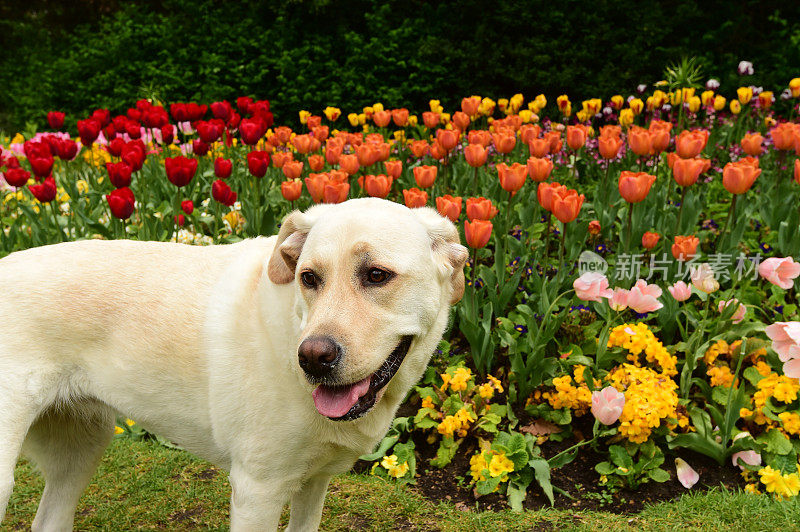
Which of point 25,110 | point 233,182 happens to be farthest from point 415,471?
point 25,110

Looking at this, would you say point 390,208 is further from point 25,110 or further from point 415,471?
point 25,110

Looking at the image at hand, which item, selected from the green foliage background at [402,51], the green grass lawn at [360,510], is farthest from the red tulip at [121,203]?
the green foliage background at [402,51]

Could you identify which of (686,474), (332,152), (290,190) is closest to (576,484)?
(686,474)

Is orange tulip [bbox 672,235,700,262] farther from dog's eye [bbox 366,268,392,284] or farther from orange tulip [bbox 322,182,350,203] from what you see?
dog's eye [bbox 366,268,392,284]

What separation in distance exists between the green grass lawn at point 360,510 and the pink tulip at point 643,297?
99 centimetres

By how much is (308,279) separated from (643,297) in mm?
2178

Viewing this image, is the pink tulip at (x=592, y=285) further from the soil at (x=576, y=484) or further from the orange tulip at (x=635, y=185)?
the soil at (x=576, y=484)

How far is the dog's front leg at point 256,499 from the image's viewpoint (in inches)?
95.7

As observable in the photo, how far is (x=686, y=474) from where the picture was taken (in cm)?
369

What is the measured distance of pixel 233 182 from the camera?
20.1ft

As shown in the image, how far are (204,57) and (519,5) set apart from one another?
578 centimetres

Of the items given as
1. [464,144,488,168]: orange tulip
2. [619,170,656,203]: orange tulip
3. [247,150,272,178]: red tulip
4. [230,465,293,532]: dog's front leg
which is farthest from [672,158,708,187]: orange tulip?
[230,465,293,532]: dog's front leg

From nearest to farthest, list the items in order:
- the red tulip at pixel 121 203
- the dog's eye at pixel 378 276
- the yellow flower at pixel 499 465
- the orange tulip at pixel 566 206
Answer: the dog's eye at pixel 378 276 → the yellow flower at pixel 499 465 → the orange tulip at pixel 566 206 → the red tulip at pixel 121 203

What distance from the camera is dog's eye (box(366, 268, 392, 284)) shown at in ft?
7.14
